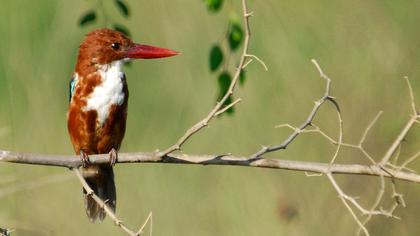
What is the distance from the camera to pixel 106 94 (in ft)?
12.3

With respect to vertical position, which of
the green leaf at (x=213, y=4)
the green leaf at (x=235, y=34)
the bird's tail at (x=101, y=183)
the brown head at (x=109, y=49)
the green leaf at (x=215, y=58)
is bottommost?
the bird's tail at (x=101, y=183)

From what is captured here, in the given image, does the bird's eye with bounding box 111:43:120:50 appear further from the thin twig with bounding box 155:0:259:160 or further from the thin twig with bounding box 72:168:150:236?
the thin twig with bounding box 155:0:259:160

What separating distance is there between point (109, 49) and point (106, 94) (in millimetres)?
180

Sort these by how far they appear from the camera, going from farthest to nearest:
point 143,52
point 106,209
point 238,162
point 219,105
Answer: point 143,52
point 238,162
point 106,209
point 219,105

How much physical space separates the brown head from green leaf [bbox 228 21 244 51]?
0.55 metres

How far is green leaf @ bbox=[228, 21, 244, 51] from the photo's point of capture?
321 centimetres

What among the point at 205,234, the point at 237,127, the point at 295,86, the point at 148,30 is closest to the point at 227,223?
the point at 205,234

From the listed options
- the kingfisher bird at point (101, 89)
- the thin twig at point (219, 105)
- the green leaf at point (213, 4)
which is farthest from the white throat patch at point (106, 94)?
the thin twig at point (219, 105)

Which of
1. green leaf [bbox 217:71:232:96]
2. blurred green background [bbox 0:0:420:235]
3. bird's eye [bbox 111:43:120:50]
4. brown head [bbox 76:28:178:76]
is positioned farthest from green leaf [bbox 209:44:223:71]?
blurred green background [bbox 0:0:420:235]

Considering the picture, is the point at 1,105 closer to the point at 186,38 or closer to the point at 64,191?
the point at 64,191

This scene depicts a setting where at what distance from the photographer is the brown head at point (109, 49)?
375 centimetres

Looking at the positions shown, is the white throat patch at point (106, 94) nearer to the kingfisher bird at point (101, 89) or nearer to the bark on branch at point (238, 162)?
the kingfisher bird at point (101, 89)

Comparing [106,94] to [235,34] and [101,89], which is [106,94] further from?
[235,34]

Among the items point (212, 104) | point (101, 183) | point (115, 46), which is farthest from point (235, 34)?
point (212, 104)
